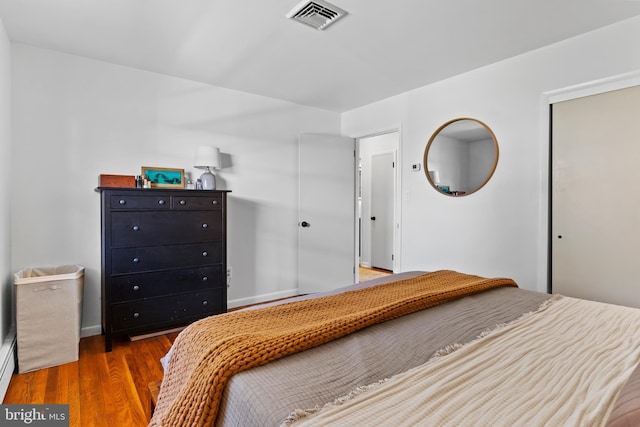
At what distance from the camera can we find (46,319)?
2336 millimetres

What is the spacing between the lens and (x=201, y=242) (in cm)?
294

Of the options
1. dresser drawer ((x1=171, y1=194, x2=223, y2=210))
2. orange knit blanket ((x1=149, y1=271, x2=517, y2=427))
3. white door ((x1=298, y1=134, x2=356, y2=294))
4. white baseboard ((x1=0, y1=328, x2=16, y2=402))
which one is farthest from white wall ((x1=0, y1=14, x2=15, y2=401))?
white door ((x1=298, y1=134, x2=356, y2=294))

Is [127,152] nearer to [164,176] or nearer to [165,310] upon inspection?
[164,176]

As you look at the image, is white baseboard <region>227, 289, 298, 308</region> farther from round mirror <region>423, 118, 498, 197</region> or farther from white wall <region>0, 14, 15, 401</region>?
round mirror <region>423, 118, 498, 197</region>

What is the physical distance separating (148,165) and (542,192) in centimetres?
345

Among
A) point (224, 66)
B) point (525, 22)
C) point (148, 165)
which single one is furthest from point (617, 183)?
point (148, 165)

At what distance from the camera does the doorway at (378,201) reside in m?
5.72

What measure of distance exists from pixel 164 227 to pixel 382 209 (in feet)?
13.0

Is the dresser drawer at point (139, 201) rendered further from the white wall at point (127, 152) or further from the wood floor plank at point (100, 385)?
the wood floor plank at point (100, 385)

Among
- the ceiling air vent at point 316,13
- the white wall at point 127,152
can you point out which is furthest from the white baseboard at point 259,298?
the ceiling air vent at point 316,13

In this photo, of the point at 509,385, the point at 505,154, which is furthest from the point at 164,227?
the point at 505,154

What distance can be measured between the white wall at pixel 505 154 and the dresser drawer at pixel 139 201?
7.94ft

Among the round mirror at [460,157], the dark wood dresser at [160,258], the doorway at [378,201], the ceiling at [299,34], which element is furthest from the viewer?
the doorway at [378,201]

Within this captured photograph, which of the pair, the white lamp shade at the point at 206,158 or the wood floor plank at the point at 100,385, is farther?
the white lamp shade at the point at 206,158
